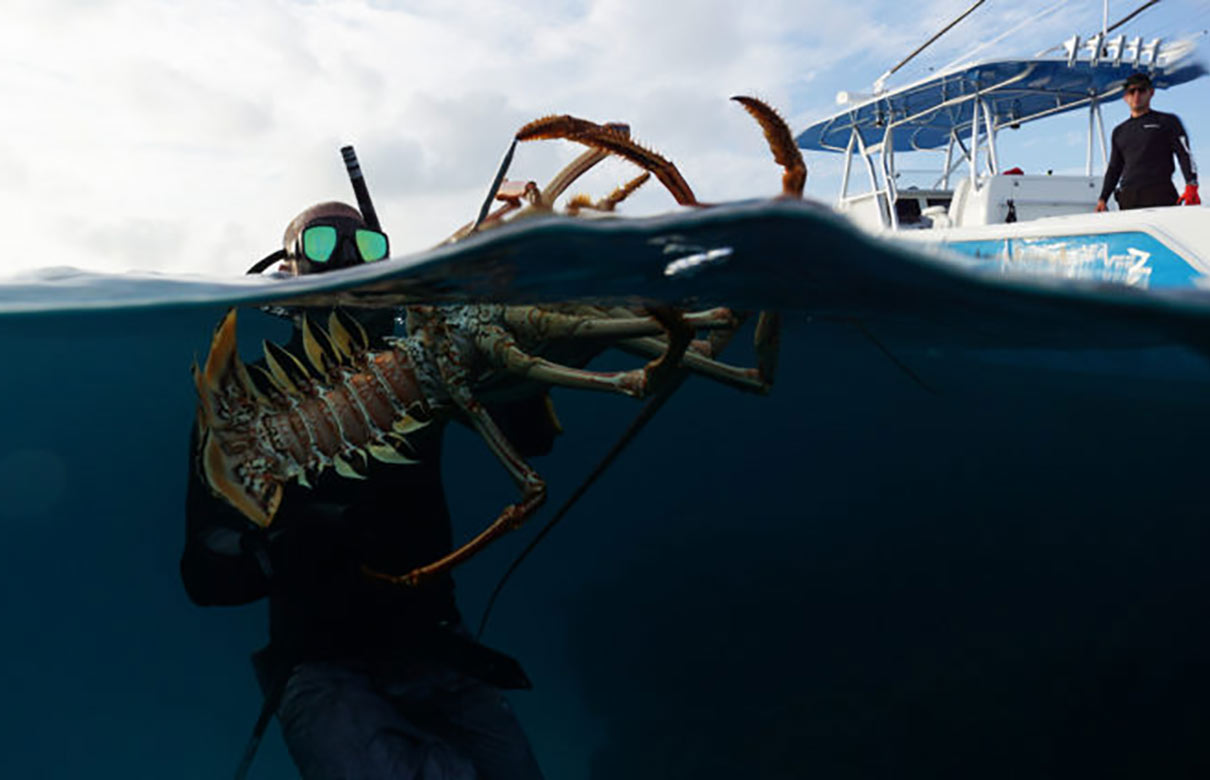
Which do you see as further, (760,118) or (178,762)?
(178,762)

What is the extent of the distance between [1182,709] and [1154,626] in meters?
1.20

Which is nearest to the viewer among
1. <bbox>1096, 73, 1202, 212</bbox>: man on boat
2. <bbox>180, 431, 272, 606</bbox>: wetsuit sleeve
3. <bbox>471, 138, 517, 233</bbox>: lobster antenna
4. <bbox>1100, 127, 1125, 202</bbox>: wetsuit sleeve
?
<bbox>471, 138, 517, 233</bbox>: lobster antenna

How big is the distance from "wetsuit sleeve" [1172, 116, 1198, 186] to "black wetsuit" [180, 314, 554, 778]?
6.75 meters

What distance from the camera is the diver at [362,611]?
302cm

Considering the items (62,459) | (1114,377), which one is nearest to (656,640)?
(1114,377)

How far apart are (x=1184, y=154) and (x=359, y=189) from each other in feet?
23.8

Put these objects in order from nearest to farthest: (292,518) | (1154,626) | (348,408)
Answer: (348,408), (292,518), (1154,626)

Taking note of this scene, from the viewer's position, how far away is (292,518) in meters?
3.06

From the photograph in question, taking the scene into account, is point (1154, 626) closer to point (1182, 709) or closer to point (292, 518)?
point (1182, 709)

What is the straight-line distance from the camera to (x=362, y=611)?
3.44m

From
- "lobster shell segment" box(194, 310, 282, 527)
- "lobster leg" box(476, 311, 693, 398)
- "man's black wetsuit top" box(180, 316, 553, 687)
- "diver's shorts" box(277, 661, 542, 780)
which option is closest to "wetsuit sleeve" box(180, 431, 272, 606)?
"man's black wetsuit top" box(180, 316, 553, 687)

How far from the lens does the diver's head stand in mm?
3273

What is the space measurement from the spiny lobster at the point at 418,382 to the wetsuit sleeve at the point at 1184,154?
6.60 m

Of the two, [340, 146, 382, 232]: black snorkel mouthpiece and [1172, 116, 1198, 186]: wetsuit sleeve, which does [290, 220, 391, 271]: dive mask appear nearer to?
[340, 146, 382, 232]: black snorkel mouthpiece
